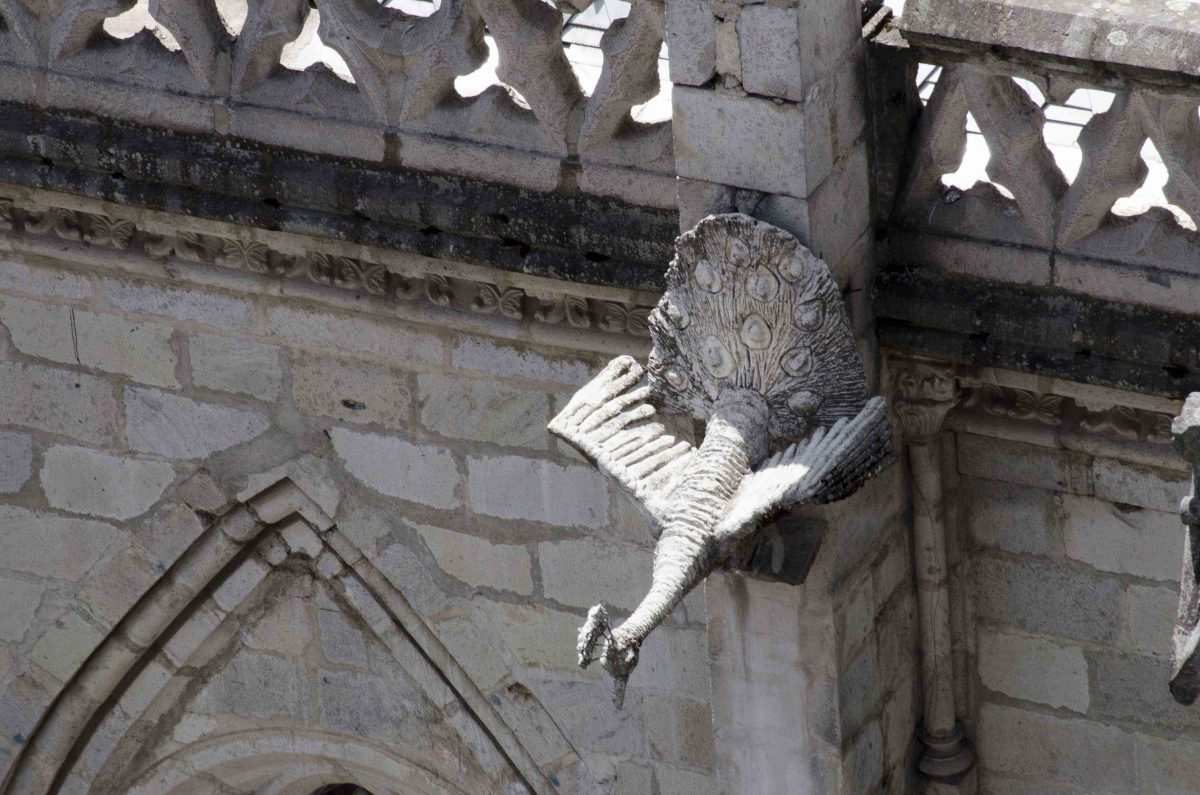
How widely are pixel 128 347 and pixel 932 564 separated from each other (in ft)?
7.68

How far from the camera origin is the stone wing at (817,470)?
5973 millimetres

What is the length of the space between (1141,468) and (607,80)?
1.53 metres

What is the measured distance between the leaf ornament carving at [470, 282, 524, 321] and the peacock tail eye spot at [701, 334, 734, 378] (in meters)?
0.92

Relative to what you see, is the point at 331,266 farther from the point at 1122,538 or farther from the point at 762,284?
the point at 1122,538

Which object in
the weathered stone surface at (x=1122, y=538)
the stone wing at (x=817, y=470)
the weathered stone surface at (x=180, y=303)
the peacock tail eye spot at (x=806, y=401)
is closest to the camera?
the stone wing at (x=817, y=470)

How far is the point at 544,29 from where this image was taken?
6605 millimetres

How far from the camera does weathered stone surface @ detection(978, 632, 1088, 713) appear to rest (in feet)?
22.8

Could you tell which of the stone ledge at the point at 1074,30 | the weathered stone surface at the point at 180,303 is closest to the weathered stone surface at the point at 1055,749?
the stone ledge at the point at 1074,30

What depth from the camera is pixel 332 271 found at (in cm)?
730

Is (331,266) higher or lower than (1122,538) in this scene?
higher

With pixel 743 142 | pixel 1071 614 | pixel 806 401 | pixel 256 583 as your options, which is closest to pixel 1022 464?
pixel 1071 614

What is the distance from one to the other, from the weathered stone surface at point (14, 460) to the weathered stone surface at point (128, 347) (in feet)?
1.29

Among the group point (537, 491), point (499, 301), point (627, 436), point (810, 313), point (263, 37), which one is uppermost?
point (263, 37)

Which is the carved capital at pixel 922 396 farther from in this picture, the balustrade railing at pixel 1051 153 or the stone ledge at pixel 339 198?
the stone ledge at pixel 339 198
